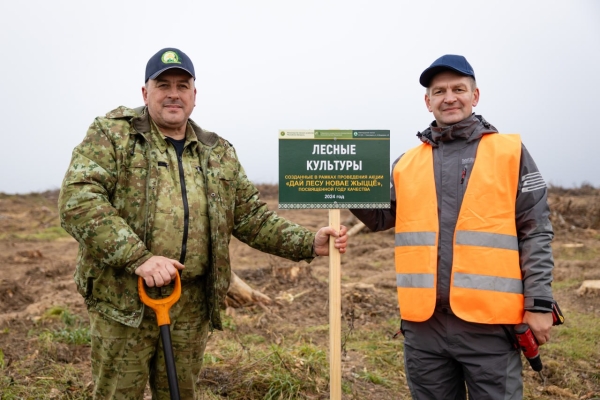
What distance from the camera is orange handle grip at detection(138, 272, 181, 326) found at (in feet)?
9.73

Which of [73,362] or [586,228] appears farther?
[586,228]

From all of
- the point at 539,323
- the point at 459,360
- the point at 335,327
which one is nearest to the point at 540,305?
the point at 539,323

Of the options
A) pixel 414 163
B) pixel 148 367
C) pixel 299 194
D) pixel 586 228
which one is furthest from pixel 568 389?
pixel 586 228

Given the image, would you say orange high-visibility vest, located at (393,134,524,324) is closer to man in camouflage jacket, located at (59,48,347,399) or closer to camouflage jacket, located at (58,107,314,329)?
man in camouflage jacket, located at (59,48,347,399)

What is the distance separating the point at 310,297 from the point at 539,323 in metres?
5.95

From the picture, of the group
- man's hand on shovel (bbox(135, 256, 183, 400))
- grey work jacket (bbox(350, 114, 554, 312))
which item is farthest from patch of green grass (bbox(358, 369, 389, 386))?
man's hand on shovel (bbox(135, 256, 183, 400))

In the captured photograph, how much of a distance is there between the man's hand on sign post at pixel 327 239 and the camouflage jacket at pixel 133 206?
60 cm

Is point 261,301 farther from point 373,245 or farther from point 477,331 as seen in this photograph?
point 373,245

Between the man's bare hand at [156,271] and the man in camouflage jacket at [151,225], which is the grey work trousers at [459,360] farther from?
the man's bare hand at [156,271]

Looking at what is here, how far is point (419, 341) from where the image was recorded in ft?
10.5

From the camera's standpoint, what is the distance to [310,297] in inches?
344

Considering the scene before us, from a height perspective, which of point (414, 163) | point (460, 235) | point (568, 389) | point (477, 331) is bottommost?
point (568, 389)

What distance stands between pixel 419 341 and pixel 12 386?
3.63 metres

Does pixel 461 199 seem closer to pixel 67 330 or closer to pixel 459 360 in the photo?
pixel 459 360
